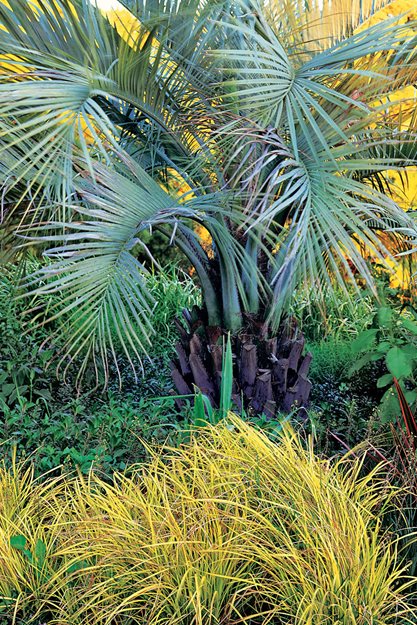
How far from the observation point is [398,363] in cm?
346

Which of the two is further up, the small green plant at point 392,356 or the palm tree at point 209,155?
the palm tree at point 209,155

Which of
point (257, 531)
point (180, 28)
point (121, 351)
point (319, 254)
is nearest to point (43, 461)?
point (257, 531)

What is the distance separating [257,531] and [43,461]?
1.15 meters

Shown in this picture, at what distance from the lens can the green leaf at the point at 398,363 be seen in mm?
3418

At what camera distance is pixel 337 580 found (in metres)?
2.05

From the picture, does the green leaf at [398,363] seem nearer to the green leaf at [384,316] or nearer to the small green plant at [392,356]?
the small green plant at [392,356]

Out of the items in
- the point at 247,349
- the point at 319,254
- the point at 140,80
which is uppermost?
the point at 140,80

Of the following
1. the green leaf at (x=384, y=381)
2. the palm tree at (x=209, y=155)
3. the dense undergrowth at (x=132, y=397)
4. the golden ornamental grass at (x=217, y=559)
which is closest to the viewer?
the golden ornamental grass at (x=217, y=559)

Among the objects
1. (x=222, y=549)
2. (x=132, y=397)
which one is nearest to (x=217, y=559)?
(x=222, y=549)

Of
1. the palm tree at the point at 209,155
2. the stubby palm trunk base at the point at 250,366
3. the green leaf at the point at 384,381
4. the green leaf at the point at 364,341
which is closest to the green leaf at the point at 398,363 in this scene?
the green leaf at the point at 384,381

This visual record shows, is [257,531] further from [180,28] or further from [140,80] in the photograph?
[180,28]

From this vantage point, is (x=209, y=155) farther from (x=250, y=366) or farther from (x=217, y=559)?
(x=217, y=559)

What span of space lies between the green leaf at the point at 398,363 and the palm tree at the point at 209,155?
0.46 metres

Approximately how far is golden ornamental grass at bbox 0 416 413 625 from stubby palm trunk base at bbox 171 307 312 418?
54.3 inches
